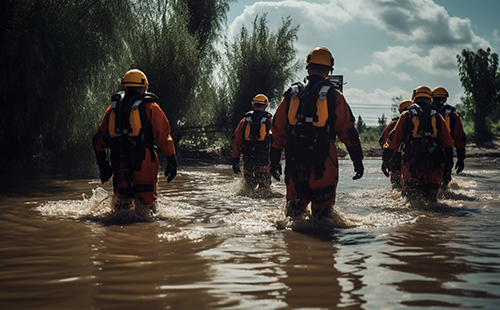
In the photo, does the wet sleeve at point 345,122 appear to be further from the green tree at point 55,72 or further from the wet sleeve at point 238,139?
the green tree at point 55,72

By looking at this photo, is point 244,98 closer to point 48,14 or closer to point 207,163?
point 207,163

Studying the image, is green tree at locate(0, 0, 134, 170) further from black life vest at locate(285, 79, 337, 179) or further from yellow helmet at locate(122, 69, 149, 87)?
black life vest at locate(285, 79, 337, 179)

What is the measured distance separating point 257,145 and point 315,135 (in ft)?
14.7

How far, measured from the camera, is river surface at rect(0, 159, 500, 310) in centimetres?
290

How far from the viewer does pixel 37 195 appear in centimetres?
840

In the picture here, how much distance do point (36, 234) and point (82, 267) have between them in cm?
163

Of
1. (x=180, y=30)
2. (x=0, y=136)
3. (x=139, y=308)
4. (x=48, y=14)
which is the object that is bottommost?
(x=139, y=308)

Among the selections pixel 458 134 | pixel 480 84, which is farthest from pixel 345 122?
pixel 480 84

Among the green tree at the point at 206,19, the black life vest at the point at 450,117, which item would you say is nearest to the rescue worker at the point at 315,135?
the black life vest at the point at 450,117

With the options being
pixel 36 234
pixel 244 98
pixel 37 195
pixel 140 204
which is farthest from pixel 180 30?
pixel 36 234

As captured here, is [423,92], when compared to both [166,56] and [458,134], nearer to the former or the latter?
[458,134]

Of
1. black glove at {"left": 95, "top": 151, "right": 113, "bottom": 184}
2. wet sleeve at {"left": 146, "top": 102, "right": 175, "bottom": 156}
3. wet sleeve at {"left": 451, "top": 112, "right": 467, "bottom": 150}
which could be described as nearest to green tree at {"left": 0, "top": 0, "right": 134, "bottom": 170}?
black glove at {"left": 95, "top": 151, "right": 113, "bottom": 184}

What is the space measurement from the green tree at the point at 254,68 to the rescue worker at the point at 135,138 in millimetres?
17789

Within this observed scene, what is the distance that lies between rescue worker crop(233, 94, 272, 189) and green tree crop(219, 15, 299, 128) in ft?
46.0
